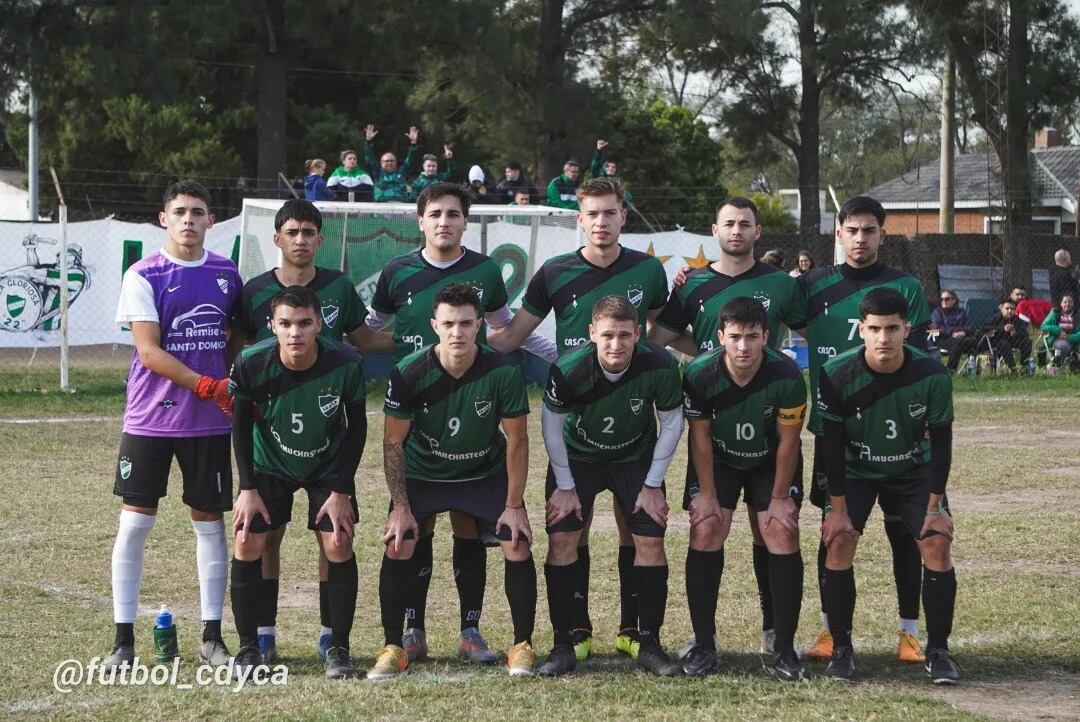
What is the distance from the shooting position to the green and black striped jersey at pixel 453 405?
18.9 ft

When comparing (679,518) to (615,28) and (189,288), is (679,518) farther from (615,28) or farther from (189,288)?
(615,28)

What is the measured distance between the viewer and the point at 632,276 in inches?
247

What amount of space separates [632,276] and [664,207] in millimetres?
24277

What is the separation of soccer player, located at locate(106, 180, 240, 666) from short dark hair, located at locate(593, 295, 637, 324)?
1.64 m

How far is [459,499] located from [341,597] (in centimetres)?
66

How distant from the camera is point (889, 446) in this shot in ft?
19.0

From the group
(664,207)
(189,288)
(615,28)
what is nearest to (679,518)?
(189,288)

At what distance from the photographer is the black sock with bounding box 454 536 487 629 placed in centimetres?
604

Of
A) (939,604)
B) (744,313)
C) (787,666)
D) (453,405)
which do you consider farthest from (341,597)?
(939,604)

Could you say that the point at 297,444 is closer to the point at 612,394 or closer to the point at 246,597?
the point at 246,597

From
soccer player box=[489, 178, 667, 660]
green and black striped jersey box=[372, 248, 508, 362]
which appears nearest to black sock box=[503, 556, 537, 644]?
soccer player box=[489, 178, 667, 660]

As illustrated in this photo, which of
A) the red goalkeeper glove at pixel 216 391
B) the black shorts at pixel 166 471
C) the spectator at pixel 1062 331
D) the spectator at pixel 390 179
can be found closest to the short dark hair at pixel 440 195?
the red goalkeeper glove at pixel 216 391

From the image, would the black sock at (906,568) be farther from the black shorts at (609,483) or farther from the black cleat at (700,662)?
the black shorts at (609,483)

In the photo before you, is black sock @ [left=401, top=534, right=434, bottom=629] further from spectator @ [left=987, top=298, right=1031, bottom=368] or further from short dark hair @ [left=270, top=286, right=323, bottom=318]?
spectator @ [left=987, top=298, right=1031, bottom=368]
